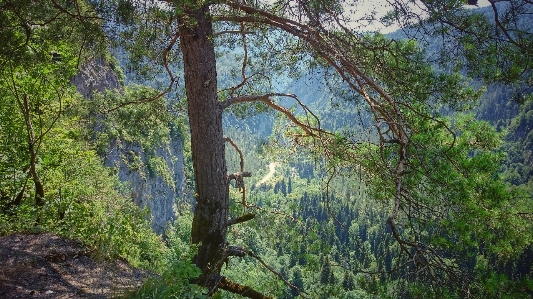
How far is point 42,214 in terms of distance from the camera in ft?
19.0

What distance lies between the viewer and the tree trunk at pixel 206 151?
3.69 m

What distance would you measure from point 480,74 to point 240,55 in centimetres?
342

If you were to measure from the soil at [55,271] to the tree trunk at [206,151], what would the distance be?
0.85m

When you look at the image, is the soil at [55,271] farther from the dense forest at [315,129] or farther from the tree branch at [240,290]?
the tree branch at [240,290]

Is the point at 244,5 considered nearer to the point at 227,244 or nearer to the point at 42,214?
the point at 227,244

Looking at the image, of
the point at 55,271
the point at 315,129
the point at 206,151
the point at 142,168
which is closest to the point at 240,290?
the point at 206,151

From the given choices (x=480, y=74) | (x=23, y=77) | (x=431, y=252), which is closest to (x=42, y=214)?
(x=23, y=77)

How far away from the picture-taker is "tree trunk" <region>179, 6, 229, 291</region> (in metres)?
3.69

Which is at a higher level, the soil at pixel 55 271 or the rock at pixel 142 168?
the rock at pixel 142 168

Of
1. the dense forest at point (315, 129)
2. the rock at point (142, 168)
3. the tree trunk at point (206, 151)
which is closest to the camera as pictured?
the dense forest at point (315, 129)

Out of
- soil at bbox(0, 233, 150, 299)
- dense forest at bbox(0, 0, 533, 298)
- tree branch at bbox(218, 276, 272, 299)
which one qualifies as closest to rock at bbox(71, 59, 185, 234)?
soil at bbox(0, 233, 150, 299)

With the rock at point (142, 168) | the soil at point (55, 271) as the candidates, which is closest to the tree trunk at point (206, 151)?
the soil at point (55, 271)

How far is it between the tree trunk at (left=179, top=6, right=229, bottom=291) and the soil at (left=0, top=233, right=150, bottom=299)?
0.85 m

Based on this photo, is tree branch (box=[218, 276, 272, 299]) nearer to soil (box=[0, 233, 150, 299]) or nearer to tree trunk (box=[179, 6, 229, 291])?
tree trunk (box=[179, 6, 229, 291])
